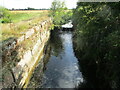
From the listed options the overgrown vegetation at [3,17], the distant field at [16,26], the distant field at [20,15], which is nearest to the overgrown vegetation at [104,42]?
the distant field at [16,26]

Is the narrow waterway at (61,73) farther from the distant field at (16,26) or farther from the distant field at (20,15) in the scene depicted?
the distant field at (20,15)

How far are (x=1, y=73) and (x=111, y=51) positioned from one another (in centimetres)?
397

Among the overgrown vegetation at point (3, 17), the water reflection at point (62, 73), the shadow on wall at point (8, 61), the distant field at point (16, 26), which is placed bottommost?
the water reflection at point (62, 73)

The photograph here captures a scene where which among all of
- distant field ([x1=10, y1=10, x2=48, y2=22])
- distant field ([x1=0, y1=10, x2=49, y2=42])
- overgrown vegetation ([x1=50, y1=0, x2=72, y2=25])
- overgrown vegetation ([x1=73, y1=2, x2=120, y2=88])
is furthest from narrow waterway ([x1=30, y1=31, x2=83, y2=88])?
overgrown vegetation ([x1=50, y1=0, x2=72, y2=25])

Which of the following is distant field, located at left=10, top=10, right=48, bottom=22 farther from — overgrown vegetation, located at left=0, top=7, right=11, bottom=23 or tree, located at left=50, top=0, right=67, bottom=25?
tree, located at left=50, top=0, right=67, bottom=25

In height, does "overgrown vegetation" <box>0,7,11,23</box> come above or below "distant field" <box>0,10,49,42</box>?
above

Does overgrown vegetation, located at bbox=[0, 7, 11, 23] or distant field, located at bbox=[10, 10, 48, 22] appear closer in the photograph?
overgrown vegetation, located at bbox=[0, 7, 11, 23]

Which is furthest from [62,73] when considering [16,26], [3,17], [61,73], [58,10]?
[58,10]

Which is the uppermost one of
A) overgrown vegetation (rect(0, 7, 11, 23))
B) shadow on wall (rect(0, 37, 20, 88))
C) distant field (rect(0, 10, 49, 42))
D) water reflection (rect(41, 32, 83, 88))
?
overgrown vegetation (rect(0, 7, 11, 23))

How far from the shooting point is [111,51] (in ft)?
16.2

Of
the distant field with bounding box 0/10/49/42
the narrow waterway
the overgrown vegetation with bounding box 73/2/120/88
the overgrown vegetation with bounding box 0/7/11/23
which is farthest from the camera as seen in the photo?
the overgrown vegetation with bounding box 0/7/11/23

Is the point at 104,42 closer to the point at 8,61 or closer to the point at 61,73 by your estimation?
the point at 8,61

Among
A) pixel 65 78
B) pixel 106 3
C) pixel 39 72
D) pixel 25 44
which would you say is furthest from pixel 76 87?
pixel 106 3

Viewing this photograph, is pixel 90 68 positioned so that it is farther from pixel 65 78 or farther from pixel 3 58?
pixel 3 58
